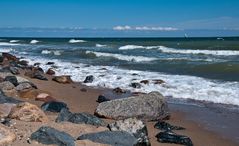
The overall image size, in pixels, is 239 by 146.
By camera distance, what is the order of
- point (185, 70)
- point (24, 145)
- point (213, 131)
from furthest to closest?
1. point (185, 70)
2. point (213, 131)
3. point (24, 145)

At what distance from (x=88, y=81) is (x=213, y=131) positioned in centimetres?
758

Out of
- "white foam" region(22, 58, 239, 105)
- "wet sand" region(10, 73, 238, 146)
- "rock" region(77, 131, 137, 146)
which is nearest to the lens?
"rock" region(77, 131, 137, 146)

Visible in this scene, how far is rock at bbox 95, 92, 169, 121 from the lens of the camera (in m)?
8.27

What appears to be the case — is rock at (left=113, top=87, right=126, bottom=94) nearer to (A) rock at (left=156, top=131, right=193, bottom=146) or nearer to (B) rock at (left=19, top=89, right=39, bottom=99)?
(B) rock at (left=19, top=89, right=39, bottom=99)

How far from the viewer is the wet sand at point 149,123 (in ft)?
22.8

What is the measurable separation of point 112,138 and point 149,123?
7.46ft

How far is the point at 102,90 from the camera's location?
12789 mm

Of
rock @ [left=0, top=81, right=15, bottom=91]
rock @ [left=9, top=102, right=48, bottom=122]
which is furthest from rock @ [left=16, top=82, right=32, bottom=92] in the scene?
rock @ [left=9, top=102, right=48, bottom=122]

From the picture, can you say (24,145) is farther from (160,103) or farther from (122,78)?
(122,78)

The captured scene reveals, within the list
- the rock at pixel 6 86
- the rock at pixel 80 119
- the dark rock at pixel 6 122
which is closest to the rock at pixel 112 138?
the rock at pixel 80 119

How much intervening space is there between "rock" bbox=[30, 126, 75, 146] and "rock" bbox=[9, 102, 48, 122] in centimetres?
109

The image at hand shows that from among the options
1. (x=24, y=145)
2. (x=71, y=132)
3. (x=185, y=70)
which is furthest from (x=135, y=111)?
(x=185, y=70)

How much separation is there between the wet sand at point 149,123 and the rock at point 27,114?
418 mm

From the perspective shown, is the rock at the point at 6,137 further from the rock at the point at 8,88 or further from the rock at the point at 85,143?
the rock at the point at 8,88
